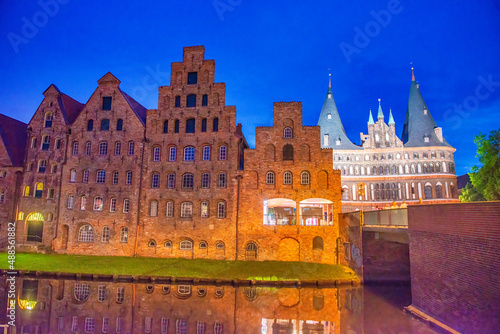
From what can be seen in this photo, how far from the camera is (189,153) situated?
30656 millimetres

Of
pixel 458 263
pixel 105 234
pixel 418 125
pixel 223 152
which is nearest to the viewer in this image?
pixel 458 263

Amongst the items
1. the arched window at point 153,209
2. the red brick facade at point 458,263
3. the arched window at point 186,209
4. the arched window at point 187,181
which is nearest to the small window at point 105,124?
the arched window at point 153,209

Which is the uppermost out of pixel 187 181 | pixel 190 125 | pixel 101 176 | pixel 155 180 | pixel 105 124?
pixel 105 124

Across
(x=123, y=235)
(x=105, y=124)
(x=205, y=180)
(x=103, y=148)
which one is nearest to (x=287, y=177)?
(x=205, y=180)

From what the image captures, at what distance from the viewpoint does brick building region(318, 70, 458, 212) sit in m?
60.2

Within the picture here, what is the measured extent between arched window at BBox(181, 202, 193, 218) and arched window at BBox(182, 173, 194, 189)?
1612 millimetres

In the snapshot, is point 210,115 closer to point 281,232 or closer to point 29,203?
point 281,232

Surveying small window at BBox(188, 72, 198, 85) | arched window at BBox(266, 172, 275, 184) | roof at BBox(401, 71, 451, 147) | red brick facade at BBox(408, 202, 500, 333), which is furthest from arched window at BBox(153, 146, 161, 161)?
roof at BBox(401, 71, 451, 147)

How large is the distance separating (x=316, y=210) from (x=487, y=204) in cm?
1809

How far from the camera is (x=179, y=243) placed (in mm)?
29156

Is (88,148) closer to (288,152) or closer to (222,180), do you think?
(222,180)

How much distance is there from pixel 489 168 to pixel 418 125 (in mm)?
37080

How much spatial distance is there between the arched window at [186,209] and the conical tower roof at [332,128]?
43220 mm

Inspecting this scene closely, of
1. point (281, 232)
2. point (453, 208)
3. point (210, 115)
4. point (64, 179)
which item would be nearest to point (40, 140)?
point (64, 179)
